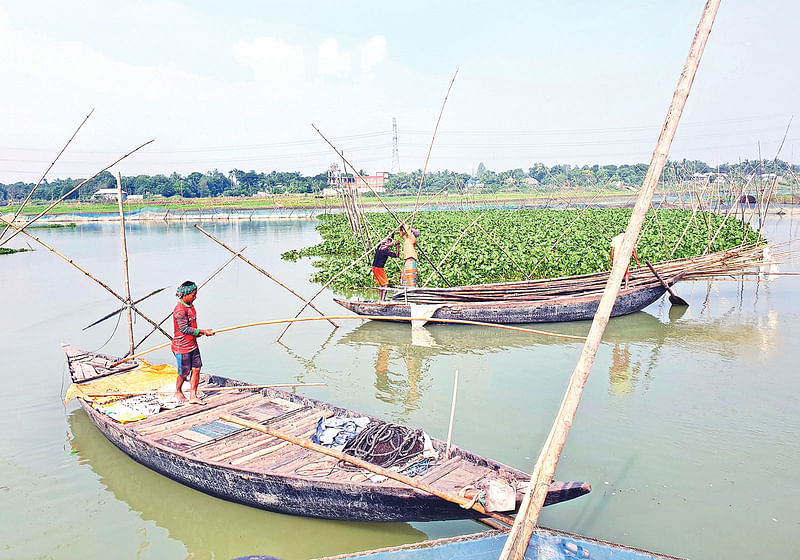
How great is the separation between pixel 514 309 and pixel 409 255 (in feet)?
7.73

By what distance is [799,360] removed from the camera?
8.29 m

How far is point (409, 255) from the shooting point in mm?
11047

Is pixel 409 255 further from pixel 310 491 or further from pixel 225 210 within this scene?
pixel 225 210

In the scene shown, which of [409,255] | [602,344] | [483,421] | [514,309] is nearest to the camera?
[483,421]

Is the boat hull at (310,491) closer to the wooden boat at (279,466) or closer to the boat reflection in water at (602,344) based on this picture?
the wooden boat at (279,466)

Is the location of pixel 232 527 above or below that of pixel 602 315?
below

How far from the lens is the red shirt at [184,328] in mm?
5789

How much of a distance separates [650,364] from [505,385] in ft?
8.20

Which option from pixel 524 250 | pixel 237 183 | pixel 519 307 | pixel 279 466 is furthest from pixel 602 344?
pixel 237 183

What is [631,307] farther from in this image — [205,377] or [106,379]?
[106,379]

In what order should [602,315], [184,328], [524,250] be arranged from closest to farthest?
1. [602,315]
2. [184,328]
3. [524,250]

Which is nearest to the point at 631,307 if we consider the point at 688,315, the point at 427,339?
the point at 688,315

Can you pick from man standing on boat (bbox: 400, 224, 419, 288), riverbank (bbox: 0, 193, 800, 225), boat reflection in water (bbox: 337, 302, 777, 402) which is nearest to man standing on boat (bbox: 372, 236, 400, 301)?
man standing on boat (bbox: 400, 224, 419, 288)

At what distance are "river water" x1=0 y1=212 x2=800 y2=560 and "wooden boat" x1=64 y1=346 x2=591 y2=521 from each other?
0.36 m
